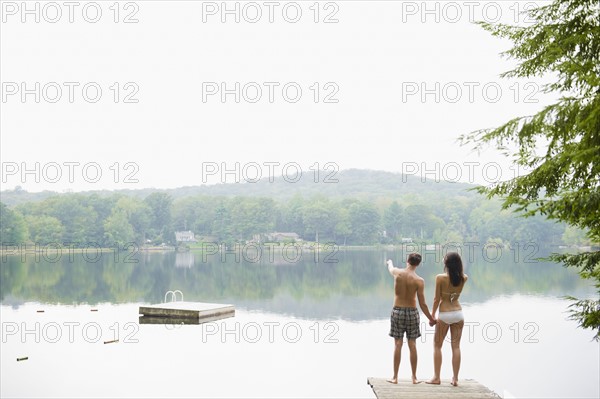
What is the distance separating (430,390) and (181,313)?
19.5 m

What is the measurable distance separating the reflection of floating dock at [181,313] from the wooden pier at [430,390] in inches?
728

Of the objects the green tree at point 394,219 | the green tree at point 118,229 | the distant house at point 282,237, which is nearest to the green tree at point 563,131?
the green tree at point 118,229

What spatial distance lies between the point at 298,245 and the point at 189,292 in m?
102

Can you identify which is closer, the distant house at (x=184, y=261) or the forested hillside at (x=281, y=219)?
the distant house at (x=184, y=261)

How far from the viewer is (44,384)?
58.0ft

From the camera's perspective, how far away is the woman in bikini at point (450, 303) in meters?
9.36

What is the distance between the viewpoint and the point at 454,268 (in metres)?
9.34

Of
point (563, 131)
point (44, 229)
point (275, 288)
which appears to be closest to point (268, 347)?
point (563, 131)

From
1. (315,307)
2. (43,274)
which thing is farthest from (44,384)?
(43,274)

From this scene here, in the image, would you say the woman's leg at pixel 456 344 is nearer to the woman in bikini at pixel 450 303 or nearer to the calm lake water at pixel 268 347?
the woman in bikini at pixel 450 303

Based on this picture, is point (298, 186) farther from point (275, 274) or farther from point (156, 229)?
point (275, 274)

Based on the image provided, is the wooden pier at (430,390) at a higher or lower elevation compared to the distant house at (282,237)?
higher

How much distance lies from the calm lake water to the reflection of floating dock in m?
0.54

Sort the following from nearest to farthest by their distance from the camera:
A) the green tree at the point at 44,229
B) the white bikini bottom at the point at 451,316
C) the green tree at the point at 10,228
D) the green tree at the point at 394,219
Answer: the white bikini bottom at the point at 451,316 < the green tree at the point at 10,228 < the green tree at the point at 44,229 < the green tree at the point at 394,219
